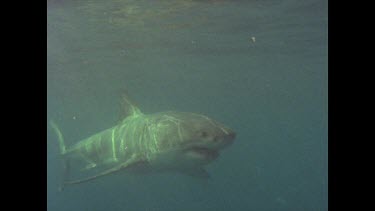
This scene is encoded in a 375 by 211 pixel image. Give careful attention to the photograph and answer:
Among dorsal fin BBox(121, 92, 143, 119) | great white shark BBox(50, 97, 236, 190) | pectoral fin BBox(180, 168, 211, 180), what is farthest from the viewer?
dorsal fin BBox(121, 92, 143, 119)

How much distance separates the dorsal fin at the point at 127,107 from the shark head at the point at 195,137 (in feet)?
7.45

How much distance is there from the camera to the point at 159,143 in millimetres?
9703

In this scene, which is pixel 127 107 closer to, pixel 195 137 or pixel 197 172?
pixel 197 172

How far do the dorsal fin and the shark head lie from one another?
2272 millimetres

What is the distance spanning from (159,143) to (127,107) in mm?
2858

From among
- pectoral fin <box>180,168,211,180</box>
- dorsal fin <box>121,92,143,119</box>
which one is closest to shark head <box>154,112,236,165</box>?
pectoral fin <box>180,168,211,180</box>

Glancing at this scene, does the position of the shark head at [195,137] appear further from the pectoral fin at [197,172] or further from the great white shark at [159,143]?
the pectoral fin at [197,172]

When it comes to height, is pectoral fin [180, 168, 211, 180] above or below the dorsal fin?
below

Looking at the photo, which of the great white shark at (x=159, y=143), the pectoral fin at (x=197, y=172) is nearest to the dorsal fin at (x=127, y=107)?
the great white shark at (x=159, y=143)

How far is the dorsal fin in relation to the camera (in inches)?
472

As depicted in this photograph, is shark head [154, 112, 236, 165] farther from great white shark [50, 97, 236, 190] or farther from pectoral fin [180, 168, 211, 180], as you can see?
pectoral fin [180, 168, 211, 180]
